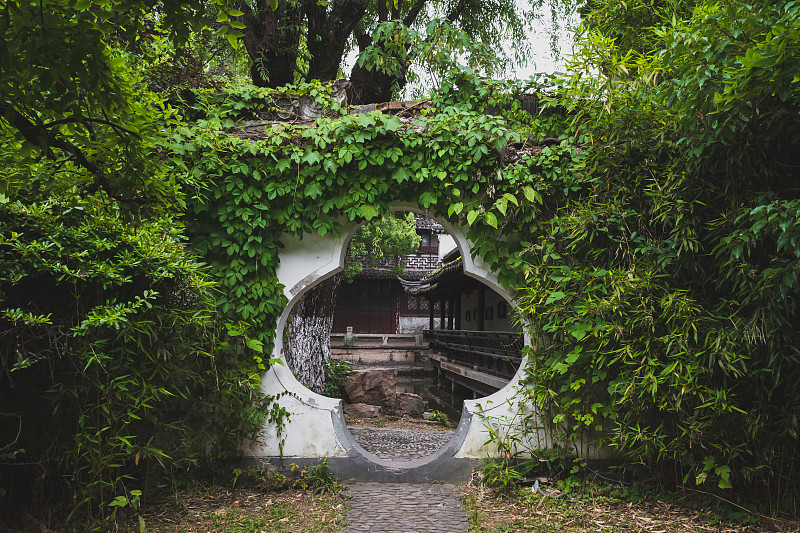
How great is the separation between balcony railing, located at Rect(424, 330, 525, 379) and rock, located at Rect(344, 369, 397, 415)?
214cm

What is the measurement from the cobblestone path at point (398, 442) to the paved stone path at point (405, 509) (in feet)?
5.59

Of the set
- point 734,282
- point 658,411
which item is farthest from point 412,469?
point 734,282

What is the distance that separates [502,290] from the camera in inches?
201

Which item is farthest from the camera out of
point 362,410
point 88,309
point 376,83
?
point 362,410

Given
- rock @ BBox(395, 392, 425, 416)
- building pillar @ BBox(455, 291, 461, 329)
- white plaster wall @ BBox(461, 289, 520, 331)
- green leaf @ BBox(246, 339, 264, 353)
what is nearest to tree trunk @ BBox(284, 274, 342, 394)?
green leaf @ BBox(246, 339, 264, 353)

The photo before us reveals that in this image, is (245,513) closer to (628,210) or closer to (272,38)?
(628,210)

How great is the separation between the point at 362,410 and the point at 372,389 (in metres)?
1.18

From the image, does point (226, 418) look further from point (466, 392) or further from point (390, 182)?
point (466, 392)

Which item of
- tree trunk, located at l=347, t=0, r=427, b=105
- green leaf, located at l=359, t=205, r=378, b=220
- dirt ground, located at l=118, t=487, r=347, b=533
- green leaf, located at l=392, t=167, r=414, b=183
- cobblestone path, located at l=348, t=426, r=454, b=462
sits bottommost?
cobblestone path, located at l=348, t=426, r=454, b=462

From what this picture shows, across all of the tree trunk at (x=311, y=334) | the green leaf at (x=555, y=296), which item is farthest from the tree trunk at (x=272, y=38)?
the green leaf at (x=555, y=296)

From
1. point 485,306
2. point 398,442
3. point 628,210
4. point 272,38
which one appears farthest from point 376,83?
point 485,306

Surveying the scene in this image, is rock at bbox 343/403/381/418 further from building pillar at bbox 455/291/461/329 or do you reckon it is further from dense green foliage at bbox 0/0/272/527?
building pillar at bbox 455/291/461/329

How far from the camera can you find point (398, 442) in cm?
762

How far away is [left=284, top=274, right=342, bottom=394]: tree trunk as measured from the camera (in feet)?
23.4
